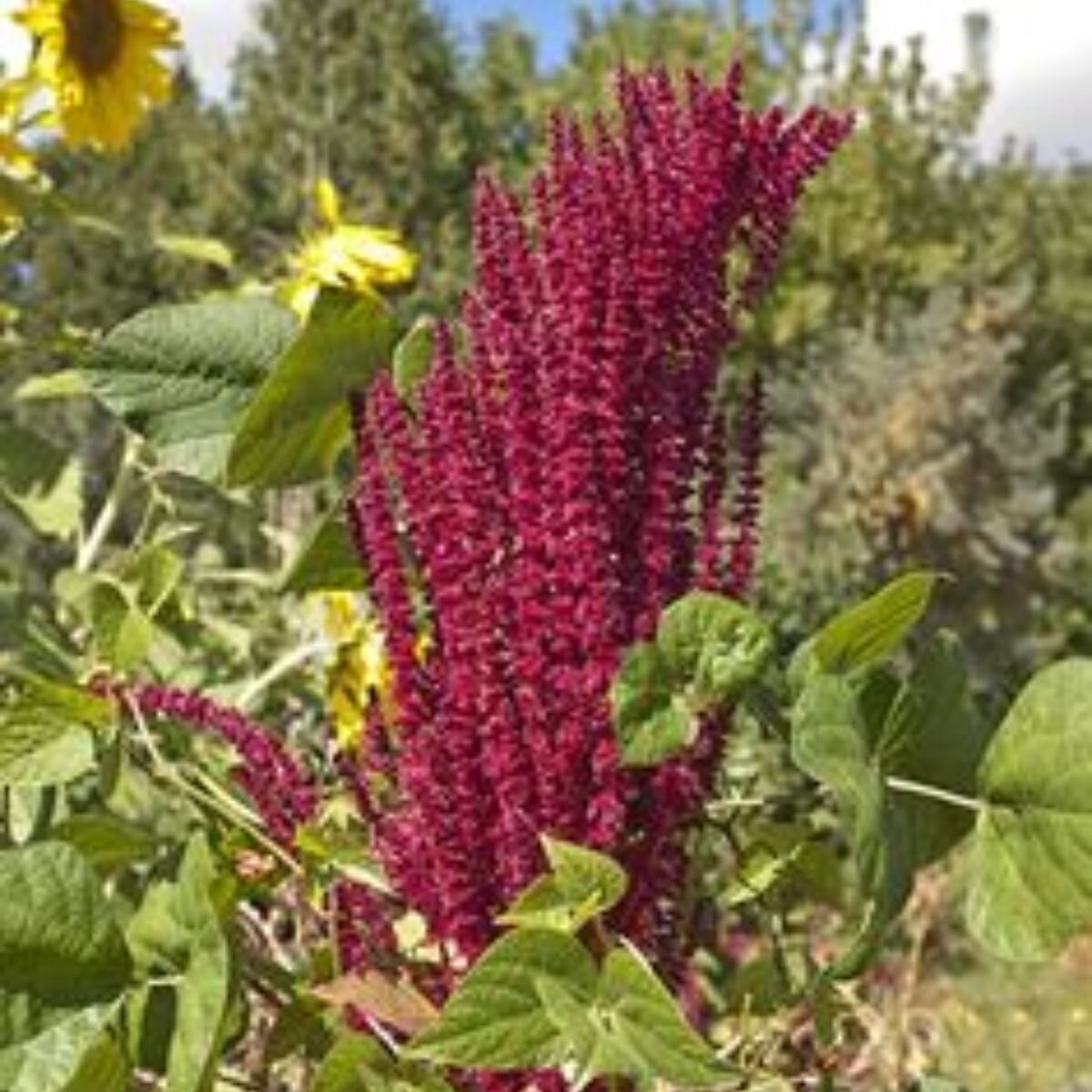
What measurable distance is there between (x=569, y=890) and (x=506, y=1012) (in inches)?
2.0

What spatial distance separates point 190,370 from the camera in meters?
1.10

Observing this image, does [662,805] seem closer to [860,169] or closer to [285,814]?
[285,814]

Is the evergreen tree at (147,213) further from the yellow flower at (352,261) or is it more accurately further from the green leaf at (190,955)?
the green leaf at (190,955)

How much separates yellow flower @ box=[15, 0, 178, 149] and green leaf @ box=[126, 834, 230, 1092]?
55.9 inches

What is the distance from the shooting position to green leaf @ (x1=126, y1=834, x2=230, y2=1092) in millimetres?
912

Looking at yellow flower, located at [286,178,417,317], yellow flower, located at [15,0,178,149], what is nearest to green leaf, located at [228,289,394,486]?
yellow flower, located at [286,178,417,317]

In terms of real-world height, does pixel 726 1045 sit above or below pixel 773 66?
below

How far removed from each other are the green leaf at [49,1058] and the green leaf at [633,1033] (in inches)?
7.8

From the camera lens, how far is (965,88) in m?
18.6

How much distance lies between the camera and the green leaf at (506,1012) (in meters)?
0.84

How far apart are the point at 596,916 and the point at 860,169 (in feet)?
55.6

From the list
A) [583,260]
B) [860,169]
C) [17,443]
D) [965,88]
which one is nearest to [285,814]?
[583,260]

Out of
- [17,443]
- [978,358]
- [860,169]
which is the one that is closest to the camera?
[17,443]

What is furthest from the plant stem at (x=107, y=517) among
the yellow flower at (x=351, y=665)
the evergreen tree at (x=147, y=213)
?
the evergreen tree at (x=147, y=213)
